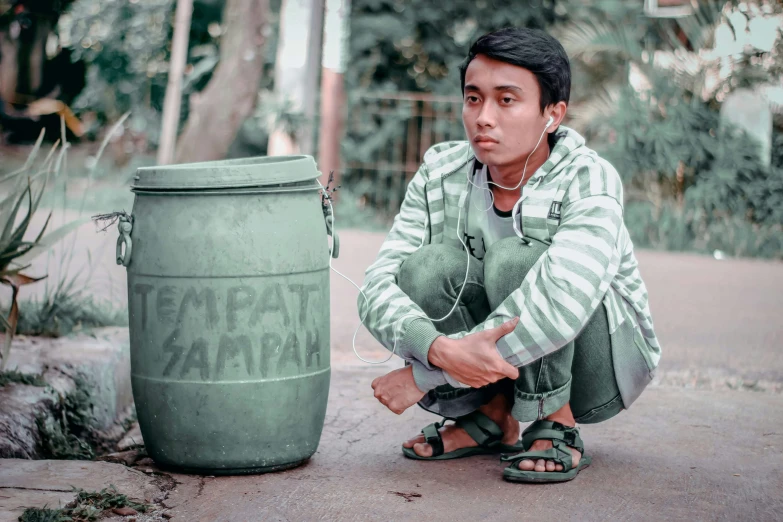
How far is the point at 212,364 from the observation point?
231 centimetres

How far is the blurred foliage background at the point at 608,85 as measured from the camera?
8.09 meters

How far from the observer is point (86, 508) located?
6.54 feet

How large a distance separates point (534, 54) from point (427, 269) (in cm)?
61

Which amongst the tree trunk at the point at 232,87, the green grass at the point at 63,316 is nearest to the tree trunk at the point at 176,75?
the tree trunk at the point at 232,87

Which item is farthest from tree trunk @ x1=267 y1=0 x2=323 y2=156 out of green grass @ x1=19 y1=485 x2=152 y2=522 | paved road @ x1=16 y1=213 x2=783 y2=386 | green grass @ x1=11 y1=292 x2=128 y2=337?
green grass @ x1=19 y1=485 x2=152 y2=522

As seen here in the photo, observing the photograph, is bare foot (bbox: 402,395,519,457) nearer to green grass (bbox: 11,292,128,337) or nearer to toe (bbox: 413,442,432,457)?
toe (bbox: 413,442,432,457)

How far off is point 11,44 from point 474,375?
897cm

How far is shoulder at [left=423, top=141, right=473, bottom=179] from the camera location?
262 cm

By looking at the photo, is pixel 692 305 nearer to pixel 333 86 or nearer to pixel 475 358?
pixel 475 358

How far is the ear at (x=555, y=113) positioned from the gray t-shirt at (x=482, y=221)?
23 cm

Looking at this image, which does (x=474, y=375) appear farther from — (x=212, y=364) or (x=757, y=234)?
(x=757, y=234)

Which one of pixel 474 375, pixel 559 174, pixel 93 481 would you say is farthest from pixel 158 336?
pixel 559 174

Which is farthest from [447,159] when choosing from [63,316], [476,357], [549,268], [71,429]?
[63,316]

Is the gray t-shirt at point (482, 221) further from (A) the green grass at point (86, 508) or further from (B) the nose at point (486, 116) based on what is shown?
(A) the green grass at point (86, 508)
